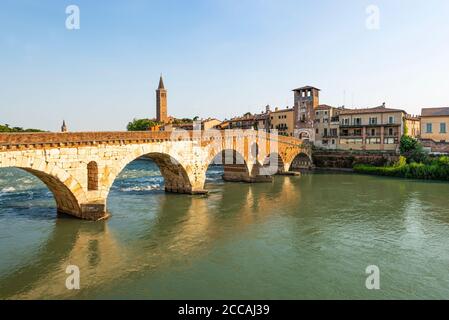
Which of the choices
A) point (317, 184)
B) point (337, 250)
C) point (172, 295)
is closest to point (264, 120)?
point (317, 184)

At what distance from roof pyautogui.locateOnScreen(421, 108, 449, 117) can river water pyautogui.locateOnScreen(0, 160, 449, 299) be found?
83.4ft

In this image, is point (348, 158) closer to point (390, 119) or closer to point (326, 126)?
point (326, 126)

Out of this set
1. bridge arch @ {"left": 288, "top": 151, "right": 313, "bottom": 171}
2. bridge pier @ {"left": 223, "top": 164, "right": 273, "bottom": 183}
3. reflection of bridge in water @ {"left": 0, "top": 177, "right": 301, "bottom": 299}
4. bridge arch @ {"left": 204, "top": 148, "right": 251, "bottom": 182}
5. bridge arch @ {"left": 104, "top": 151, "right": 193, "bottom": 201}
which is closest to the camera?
reflection of bridge in water @ {"left": 0, "top": 177, "right": 301, "bottom": 299}

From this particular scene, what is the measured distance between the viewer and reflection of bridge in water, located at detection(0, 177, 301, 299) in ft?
41.1

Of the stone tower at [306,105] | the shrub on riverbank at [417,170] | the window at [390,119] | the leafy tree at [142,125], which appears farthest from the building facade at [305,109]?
the leafy tree at [142,125]

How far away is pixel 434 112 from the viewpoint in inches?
1946

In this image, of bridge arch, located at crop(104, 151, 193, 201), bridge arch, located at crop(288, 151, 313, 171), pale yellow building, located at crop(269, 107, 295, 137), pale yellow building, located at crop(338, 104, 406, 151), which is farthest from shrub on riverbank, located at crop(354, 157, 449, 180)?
bridge arch, located at crop(104, 151, 193, 201)

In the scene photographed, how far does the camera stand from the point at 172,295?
11.6 m

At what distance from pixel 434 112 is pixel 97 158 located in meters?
47.8

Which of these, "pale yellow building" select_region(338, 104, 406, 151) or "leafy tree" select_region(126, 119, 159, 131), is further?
"leafy tree" select_region(126, 119, 159, 131)

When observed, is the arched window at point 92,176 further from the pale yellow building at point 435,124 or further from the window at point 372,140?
the pale yellow building at point 435,124

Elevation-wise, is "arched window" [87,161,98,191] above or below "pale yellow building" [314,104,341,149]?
below

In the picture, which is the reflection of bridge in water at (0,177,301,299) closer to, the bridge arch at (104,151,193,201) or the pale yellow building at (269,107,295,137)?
the bridge arch at (104,151,193,201)

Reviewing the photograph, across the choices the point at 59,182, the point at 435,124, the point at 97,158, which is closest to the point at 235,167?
the point at 97,158
